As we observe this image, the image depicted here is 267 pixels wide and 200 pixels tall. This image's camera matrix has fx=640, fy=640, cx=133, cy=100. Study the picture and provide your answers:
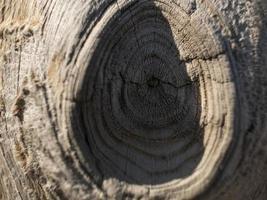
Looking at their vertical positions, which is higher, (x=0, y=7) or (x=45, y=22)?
(x=0, y=7)

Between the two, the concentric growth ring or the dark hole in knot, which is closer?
the concentric growth ring

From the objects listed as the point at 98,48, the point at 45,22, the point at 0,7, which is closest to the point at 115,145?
the point at 98,48

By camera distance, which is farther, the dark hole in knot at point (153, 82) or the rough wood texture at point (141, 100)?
the dark hole in knot at point (153, 82)

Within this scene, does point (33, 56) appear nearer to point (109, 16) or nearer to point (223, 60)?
point (109, 16)

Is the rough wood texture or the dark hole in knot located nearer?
the rough wood texture
